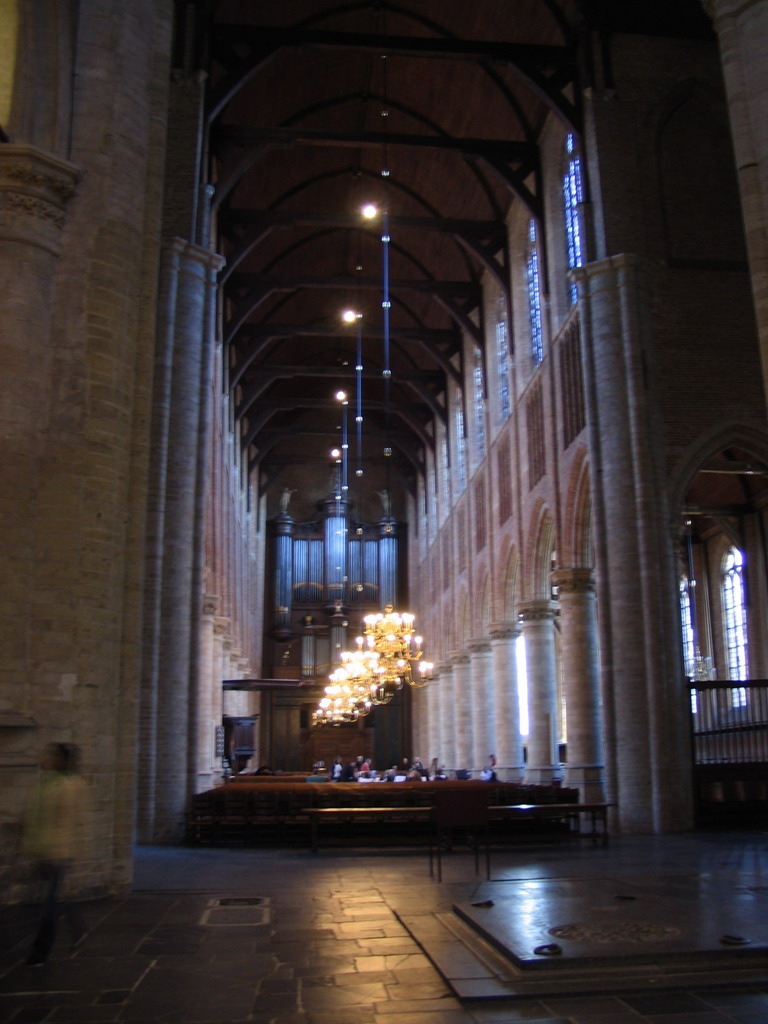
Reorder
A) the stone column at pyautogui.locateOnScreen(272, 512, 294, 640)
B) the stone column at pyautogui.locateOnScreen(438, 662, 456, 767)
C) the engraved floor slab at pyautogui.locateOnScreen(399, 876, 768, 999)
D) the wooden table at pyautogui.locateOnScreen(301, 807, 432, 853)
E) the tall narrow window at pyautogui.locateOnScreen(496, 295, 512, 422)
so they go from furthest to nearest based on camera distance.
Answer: the stone column at pyautogui.locateOnScreen(272, 512, 294, 640), the stone column at pyautogui.locateOnScreen(438, 662, 456, 767), the tall narrow window at pyautogui.locateOnScreen(496, 295, 512, 422), the wooden table at pyautogui.locateOnScreen(301, 807, 432, 853), the engraved floor slab at pyautogui.locateOnScreen(399, 876, 768, 999)

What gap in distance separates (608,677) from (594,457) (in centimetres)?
379

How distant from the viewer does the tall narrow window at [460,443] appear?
3104 centimetres

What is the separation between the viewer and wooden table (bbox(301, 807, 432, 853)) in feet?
42.4

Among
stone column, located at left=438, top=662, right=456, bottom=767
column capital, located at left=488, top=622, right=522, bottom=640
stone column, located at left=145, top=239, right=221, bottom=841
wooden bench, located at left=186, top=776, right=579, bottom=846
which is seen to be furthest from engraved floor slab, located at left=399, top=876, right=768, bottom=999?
stone column, located at left=438, top=662, right=456, bottom=767

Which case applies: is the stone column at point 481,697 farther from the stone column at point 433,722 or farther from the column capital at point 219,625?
the column capital at point 219,625

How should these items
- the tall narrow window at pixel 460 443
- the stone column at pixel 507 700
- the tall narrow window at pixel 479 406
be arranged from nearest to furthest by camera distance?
the stone column at pixel 507 700, the tall narrow window at pixel 479 406, the tall narrow window at pixel 460 443

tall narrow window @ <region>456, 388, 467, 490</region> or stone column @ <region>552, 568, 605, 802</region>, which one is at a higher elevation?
tall narrow window @ <region>456, 388, 467, 490</region>

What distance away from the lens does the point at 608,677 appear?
52.2 ft

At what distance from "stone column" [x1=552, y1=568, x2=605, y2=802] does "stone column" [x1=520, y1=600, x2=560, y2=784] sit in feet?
9.60

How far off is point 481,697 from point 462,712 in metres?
2.60

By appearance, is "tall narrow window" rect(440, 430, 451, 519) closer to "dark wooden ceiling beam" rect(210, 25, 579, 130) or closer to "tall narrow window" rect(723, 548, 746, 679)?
"tall narrow window" rect(723, 548, 746, 679)

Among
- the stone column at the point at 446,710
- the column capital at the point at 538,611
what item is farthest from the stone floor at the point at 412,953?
the stone column at the point at 446,710

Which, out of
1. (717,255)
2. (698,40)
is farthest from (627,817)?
(698,40)

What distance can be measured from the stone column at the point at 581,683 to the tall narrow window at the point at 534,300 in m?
5.96
